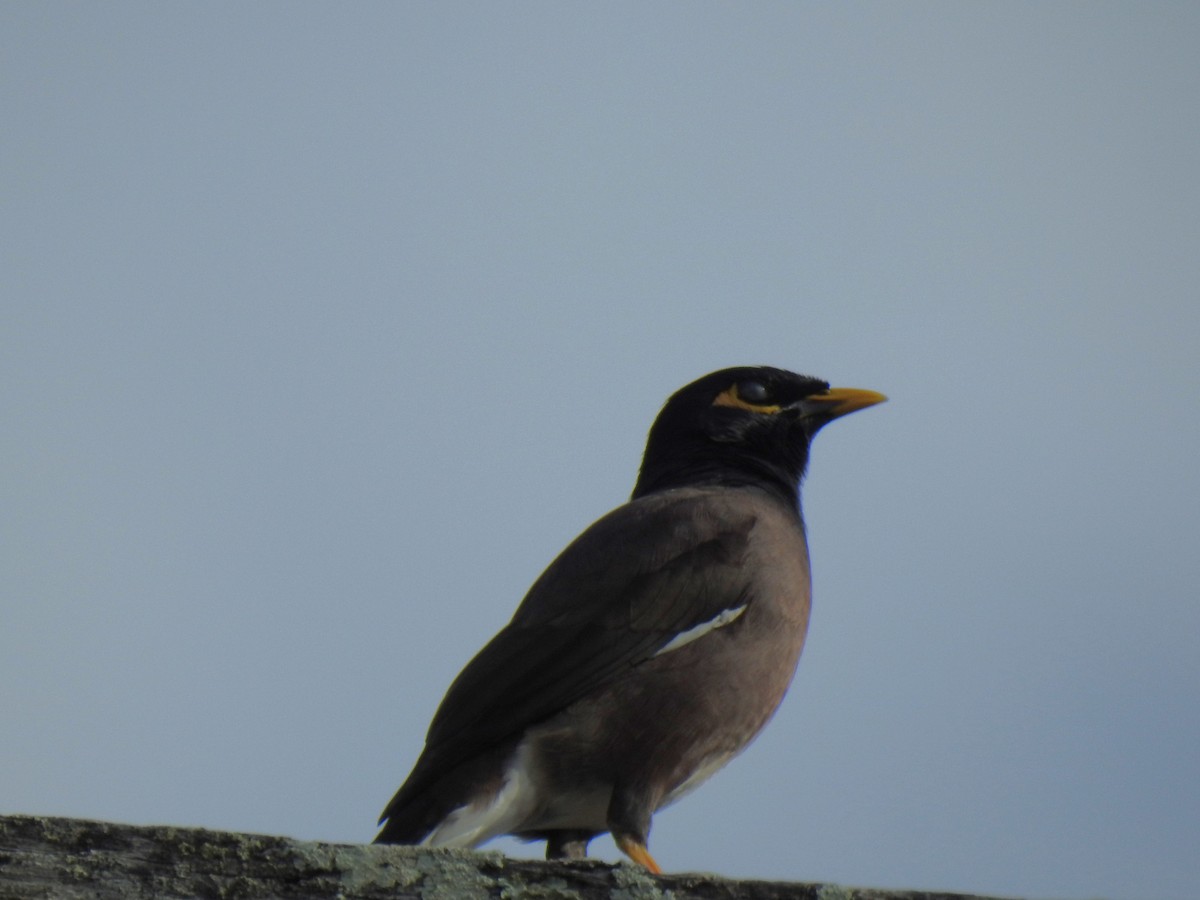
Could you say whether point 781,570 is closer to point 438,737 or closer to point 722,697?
point 722,697

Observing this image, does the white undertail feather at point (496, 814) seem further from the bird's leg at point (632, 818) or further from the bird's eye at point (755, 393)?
the bird's eye at point (755, 393)

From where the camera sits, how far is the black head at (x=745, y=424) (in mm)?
5793

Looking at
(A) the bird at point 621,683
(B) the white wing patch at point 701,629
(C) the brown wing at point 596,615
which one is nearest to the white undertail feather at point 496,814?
Result: (A) the bird at point 621,683

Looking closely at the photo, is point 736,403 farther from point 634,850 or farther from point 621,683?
point 634,850

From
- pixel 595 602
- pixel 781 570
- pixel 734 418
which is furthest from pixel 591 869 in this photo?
pixel 734 418

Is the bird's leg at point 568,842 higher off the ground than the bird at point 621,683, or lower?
lower

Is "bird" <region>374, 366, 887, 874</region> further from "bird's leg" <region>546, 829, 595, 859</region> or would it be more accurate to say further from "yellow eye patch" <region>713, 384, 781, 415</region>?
"yellow eye patch" <region>713, 384, 781, 415</region>

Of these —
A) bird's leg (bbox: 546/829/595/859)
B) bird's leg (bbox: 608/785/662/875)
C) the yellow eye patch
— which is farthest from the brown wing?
the yellow eye patch

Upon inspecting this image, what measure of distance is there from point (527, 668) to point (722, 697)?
60 centimetres

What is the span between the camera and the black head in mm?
5793

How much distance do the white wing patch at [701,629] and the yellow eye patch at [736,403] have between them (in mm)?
1382

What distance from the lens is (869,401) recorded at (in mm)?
5918

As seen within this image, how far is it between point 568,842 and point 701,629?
78 centimetres

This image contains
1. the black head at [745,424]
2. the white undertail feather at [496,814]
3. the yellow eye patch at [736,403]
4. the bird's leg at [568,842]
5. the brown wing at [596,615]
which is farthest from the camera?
the yellow eye patch at [736,403]
